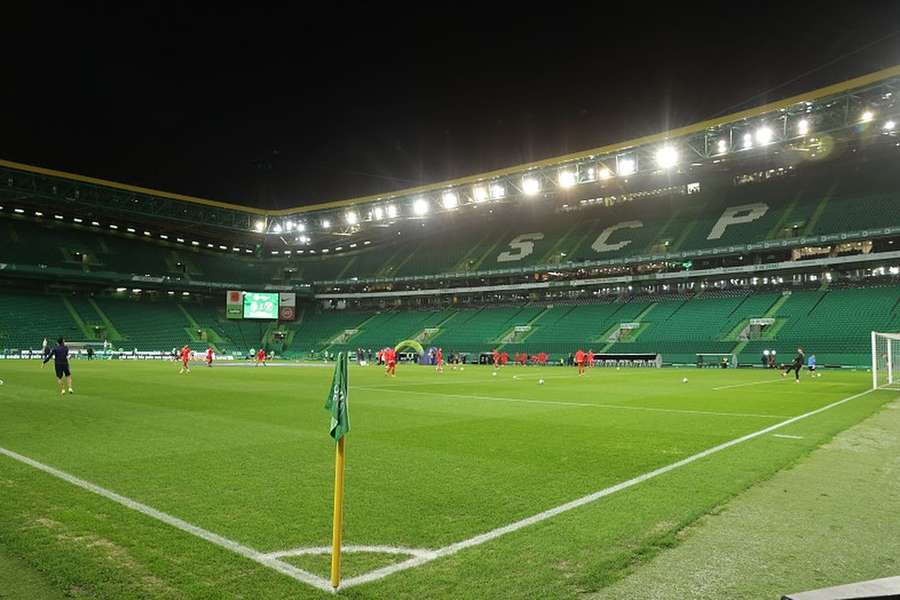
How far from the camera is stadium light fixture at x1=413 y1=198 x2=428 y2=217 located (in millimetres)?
59156

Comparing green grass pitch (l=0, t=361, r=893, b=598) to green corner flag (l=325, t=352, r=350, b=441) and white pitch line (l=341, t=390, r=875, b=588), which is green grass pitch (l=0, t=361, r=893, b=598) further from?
green corner flag (l=325, t=352, r=350, b=441)

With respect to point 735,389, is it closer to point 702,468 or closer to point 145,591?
point 702,468

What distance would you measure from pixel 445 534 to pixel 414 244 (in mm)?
76659

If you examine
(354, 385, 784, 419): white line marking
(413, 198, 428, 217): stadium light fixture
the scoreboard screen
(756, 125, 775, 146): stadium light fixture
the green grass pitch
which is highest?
(756, 125, 775, 146): stadium light fixture

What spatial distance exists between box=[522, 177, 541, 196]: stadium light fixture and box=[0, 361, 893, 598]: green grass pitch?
126 ft

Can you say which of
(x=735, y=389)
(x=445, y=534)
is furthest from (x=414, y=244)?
(x=445, y=534)

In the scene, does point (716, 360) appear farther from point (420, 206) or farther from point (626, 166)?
point (420, 206)

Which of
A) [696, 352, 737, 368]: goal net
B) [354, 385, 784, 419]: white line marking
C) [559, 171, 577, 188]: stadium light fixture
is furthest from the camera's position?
[559, 171, 577, 188]: stadium light fixture

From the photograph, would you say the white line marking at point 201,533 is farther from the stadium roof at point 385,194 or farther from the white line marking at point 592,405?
the stadium roof at point 385,194

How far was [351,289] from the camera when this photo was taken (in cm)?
8219

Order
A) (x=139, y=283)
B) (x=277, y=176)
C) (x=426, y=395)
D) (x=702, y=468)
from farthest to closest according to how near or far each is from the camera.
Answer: (x=139, y=283)
(x=277, y=176)
(x=426, y=395)
(x=702, y=468)

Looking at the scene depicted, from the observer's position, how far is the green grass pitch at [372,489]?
4.15m

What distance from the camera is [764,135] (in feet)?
133

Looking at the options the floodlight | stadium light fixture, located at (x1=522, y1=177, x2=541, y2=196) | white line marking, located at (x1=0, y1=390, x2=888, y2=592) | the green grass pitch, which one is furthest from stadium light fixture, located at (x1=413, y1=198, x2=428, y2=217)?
white line marking, located at (x1=0, y1=390, x2=888, y2=592)
